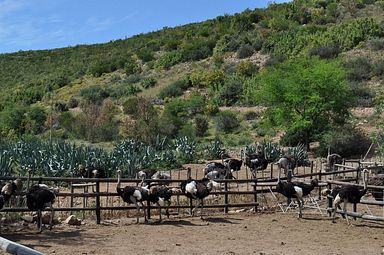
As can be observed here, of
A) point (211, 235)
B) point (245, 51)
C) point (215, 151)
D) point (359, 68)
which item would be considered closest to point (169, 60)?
point (245, 51)

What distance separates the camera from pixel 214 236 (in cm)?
1309

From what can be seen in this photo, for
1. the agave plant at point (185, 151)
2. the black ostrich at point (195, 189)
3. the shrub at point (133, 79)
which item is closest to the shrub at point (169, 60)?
the shrub at point (133, 79)

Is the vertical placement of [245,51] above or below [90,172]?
Answer: above

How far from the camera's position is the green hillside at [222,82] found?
33.0 meters

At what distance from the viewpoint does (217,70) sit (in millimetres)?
55219

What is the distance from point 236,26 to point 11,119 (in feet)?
101

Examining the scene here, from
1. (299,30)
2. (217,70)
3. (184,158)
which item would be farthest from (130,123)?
(299,30)

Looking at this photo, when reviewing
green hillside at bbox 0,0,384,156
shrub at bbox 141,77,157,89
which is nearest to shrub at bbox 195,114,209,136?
green hillside at bbox 0,0,384,156

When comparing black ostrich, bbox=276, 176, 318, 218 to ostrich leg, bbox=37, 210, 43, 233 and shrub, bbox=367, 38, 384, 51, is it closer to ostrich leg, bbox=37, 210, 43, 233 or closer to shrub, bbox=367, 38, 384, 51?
ostrich leg, bbox=37, 210, 43, 233

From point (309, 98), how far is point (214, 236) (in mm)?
19936

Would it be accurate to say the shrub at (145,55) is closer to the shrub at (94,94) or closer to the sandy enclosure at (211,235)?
the shrub at (94,94)

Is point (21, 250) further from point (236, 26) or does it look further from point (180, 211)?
point (236, 26)

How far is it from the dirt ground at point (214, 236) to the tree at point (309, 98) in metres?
16.8

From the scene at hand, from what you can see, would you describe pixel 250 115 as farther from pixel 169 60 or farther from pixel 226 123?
pixel 169 60
